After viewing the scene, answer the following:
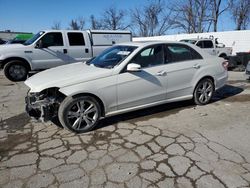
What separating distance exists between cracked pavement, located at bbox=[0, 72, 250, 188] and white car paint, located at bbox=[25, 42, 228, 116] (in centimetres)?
42

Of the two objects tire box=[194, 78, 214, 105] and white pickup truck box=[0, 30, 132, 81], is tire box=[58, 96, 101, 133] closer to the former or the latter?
tire box=[194, 78, 214, 105]

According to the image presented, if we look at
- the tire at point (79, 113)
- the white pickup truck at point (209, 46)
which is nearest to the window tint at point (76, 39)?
the tire at point (79, 113)

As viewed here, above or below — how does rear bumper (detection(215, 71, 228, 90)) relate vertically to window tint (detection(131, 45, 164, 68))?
below

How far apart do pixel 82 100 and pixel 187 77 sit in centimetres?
248

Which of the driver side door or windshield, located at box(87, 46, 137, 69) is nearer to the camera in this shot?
the driver side door

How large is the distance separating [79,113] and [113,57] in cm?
145

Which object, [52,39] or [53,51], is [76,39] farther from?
[53,51]

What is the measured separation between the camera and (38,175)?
310 centimetres

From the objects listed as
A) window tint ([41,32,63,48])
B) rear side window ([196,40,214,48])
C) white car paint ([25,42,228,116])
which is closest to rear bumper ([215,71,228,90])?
white car paint ([25,42,228,116])

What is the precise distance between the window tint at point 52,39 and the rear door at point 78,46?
0.37 m

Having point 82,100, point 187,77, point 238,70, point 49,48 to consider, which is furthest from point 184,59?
point 238,70

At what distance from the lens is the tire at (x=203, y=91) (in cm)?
577

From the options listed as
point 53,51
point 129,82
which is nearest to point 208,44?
point 53,51

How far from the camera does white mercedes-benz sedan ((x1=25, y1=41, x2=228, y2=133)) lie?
167 inches
